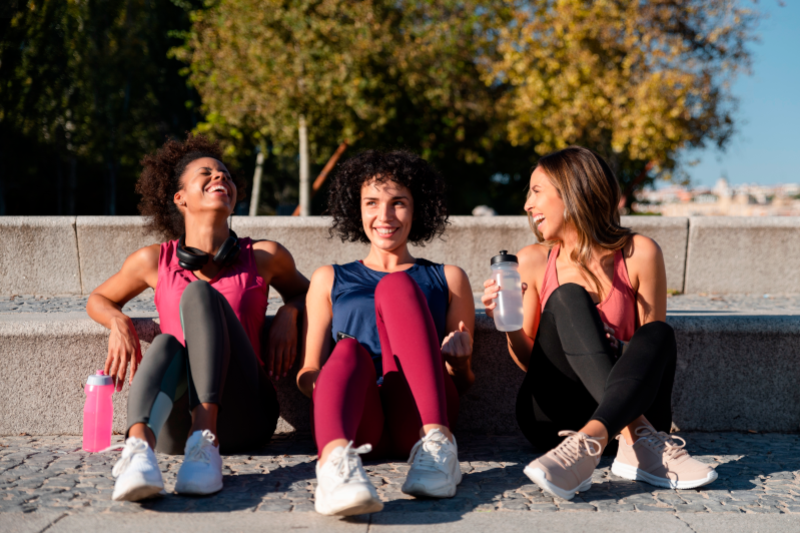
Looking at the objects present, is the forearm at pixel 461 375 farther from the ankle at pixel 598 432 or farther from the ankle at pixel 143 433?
the ankle at pixel 143 433

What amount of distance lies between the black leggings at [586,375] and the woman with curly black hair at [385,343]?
0.35 metres

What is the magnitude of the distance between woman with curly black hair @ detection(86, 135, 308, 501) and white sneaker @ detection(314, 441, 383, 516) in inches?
20.8

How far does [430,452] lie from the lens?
273 centimetres

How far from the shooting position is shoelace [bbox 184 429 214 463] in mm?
2775

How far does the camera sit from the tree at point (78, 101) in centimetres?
2033

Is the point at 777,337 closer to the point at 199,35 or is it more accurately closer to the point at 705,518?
the point at 705,518

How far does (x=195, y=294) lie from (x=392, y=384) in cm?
91

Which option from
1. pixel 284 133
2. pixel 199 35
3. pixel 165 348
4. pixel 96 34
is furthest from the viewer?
pixel 96 34

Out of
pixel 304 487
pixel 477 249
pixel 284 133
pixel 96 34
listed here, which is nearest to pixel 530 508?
pixel 304 487

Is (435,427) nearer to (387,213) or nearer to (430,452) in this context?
(430,452)

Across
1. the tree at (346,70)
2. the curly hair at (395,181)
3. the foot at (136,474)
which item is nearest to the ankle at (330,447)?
the foot at (136,474)

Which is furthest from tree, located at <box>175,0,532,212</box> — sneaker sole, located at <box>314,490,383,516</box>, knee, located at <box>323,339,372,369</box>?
sneaker sole, located at <box>314,490,383,516</box>

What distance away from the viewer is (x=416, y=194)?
3.66m

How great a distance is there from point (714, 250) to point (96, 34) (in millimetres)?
22768
